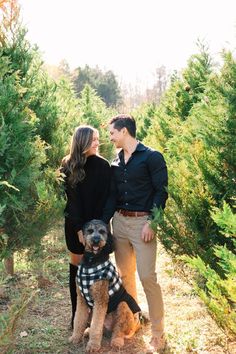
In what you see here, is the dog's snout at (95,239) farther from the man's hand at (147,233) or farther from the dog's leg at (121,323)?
the dog's leg at (121,323)

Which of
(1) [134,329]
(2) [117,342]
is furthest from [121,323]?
(1) [134,329]

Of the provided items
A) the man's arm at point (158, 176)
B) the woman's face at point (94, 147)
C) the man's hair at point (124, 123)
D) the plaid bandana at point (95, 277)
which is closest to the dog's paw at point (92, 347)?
the plaid bandana at point (95, 277)

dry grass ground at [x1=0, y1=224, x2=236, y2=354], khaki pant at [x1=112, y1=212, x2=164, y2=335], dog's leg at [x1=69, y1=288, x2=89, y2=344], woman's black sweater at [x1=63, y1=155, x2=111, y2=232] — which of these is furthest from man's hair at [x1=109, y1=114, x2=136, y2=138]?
dog's leg at [x1=69, y1=288, x2=89, y2=344]

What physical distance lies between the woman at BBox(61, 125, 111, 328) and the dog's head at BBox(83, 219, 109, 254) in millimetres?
328

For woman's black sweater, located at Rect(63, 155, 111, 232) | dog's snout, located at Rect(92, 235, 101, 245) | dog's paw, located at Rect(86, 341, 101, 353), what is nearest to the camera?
dog's snout, located at Rect(92, 235, 101, 245)

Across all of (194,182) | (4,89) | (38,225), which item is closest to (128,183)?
(194,182)

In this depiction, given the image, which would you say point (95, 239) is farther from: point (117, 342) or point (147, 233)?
point (117, 342)

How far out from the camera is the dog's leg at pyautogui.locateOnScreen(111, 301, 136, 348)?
16.3 ft

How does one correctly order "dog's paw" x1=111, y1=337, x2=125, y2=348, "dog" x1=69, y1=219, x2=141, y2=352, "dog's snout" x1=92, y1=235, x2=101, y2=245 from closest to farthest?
"dog's snout" x1=92, y1=235, x2=101, y2=245 < "dog" x1=69, y1=219, x2=141, y2=352 < "dog's paw" x1=111, y1=337, x2=125, y2=348

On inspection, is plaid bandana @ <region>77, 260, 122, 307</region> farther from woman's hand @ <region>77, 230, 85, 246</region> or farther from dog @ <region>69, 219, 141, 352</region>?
woman's hand @ <region>77, 230, 85, 246</region>

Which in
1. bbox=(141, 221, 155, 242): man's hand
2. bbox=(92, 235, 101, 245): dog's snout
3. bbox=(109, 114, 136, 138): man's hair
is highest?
bbox=(109, 114, 136, 138): man's hair

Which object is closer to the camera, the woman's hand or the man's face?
the man's face

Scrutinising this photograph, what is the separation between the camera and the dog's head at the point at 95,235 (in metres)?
4.63

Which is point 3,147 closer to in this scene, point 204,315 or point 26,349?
point 26,349
